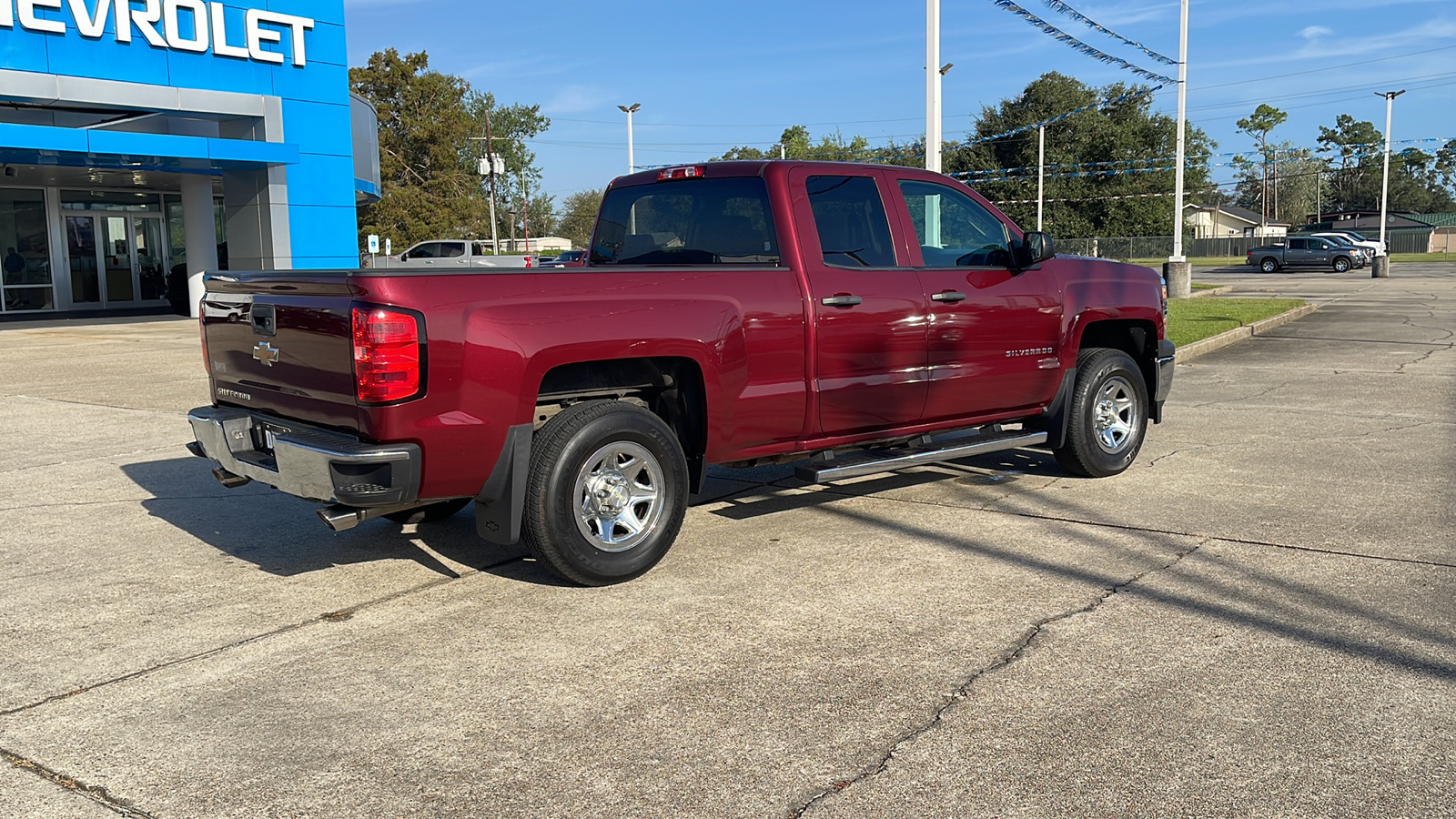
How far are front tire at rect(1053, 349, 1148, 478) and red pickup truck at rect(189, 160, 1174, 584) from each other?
2 cm

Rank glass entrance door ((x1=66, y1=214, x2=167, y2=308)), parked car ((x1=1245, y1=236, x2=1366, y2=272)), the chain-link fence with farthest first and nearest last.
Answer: the chain-link fence < parked car ((x1=1245, y1=236, x2=1366, y2=272)) < glass entrance door ((x1=66, y1=214, x2=167, y2=308))

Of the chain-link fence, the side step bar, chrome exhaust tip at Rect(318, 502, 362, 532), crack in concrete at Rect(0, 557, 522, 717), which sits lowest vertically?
crack in concrete at Rect(0, 557, 522, 717)

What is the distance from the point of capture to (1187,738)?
12.1 feet

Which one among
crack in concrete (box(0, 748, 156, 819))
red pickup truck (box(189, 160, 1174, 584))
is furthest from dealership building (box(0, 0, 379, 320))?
crack in concrete (box(0, 748, 156, 819))

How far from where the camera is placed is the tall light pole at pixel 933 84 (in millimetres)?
14914

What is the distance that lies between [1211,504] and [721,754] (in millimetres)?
4420

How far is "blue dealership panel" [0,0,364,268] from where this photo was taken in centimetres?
2120

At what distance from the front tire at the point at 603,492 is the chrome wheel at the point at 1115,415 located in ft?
11.1

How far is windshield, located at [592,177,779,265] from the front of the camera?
635 cm

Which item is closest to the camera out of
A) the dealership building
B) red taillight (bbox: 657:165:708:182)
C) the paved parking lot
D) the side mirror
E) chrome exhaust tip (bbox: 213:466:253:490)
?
the paved parking lot

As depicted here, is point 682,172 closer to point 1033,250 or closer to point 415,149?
point 1033,250

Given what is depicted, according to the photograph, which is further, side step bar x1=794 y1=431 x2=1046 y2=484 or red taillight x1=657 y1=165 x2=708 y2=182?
red taillight x1=657 y1=165 x2=708 y2=182

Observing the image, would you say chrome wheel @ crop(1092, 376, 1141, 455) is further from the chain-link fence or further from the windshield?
the chain-link fence

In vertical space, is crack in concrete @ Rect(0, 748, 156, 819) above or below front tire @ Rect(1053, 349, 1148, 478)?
below
